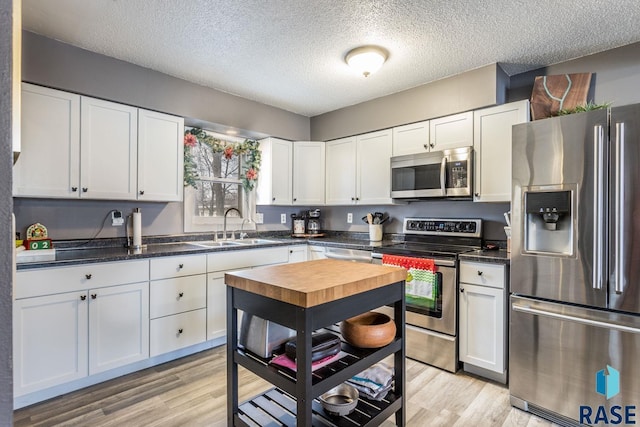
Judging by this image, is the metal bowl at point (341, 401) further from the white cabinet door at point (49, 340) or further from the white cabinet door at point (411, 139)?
the white cabinet door at point (411, 139)

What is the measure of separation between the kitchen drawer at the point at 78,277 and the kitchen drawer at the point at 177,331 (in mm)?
411

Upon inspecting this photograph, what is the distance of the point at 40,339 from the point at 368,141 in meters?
3.23

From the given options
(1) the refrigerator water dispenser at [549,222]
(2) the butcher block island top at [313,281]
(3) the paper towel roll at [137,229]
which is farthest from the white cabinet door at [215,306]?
(1) the refrigerator water dispenser at [549,222]

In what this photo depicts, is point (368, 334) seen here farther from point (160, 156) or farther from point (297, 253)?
point (160, 156)

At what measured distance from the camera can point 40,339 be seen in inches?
81.4

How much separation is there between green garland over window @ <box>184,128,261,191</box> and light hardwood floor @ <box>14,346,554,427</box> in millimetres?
1811

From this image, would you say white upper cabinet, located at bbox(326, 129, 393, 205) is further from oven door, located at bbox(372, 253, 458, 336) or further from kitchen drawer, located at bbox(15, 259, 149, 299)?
kitchen drawer, located at bbox(15, 259, 149, 299)

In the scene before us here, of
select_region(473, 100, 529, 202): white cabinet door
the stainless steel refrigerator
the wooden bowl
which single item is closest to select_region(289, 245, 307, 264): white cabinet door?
select_region(473, 100, 529, 202): white cabinet door

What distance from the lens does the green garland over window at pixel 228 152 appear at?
331 cm

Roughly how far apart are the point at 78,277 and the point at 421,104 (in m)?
3.16

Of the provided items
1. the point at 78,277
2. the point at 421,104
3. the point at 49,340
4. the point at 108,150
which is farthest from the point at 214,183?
the point at 421,104

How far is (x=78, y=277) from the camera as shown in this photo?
220cm

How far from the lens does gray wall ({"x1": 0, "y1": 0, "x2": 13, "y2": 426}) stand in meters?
0.45

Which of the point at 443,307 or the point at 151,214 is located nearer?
the point at 443,307
